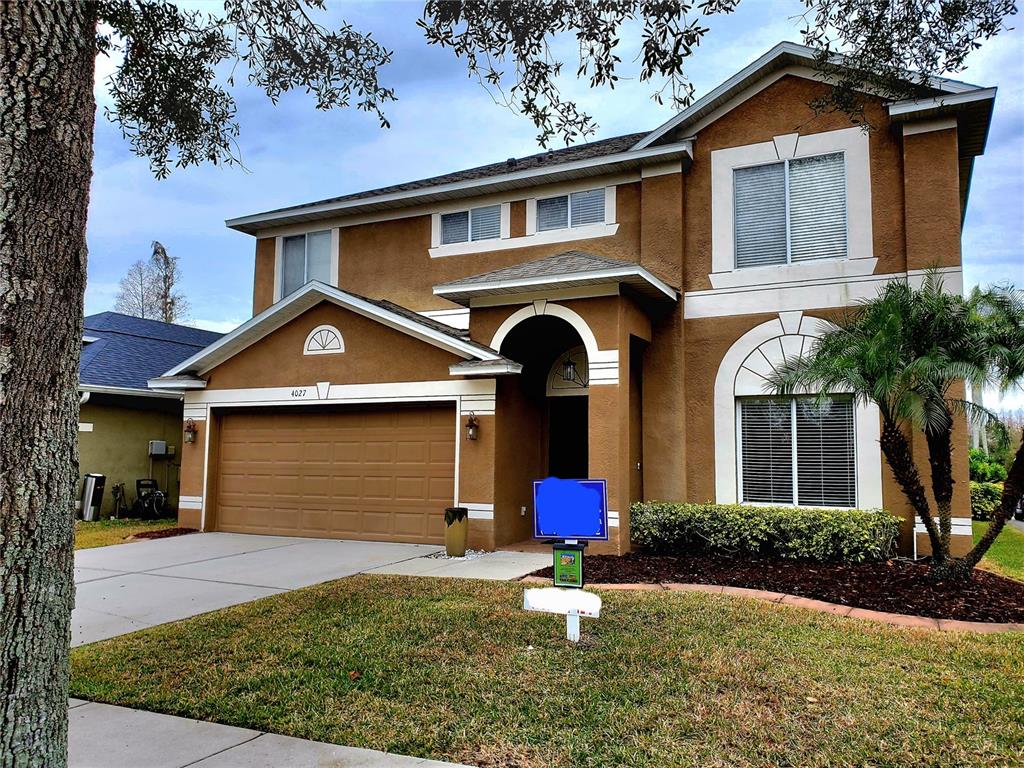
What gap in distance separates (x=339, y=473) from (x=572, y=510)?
27.1 feet

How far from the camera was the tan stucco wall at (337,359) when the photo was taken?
42.3 feet

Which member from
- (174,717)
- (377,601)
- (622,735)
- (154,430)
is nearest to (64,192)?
(174,717)

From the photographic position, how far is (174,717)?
4.86 m

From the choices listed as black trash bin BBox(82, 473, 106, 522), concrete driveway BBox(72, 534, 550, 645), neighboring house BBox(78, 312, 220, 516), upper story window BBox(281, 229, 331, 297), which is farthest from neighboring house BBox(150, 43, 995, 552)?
neighboring house BBox(78, 312, 220, 516)

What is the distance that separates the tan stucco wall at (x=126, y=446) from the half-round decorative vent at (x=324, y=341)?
7.28m

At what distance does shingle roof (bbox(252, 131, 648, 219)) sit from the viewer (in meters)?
15.1

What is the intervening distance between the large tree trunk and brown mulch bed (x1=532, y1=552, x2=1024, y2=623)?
6812mm

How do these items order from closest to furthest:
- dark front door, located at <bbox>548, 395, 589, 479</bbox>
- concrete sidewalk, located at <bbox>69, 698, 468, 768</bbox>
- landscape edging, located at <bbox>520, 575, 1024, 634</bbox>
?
1. concrete sidewalk, located at <bbox>69, 698, 468, 768</bbox>
2. landscape edging, located at <bbox>520, 575, 1024, 634</bbox>
3. dark front door, located at <bbox>548, 395, 589, 479</bbox>

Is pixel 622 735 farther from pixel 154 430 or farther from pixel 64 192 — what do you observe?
pixel 154 430

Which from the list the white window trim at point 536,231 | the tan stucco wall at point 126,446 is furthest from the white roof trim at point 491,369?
the tan stucco wall at point 126,446

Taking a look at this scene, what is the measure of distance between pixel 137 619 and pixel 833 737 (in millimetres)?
6734

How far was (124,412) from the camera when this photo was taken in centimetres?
1852

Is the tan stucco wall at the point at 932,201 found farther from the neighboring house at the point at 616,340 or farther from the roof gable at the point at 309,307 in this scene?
the roof gable at the point at 309,307

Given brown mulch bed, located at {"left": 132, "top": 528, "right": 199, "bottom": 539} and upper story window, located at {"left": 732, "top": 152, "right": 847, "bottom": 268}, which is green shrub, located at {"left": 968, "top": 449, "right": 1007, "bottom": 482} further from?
brown mulch bed, located at {"left": 132, "top": 528, "right": 199, "bottom": 539}
